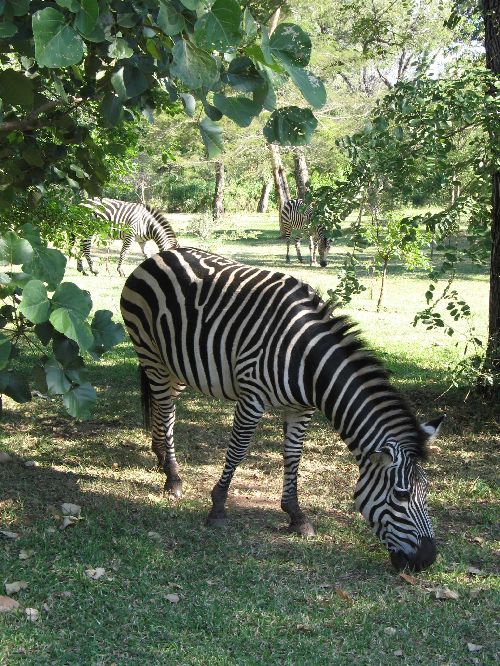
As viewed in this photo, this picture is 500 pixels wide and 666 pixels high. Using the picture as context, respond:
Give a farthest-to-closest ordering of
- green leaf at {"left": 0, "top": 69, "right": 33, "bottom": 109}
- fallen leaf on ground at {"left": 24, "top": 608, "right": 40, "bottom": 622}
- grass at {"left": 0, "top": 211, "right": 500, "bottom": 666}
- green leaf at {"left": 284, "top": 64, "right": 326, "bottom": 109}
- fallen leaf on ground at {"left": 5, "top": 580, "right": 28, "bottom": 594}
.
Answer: fallen leaf on ground at {"left": 5, "top": 580, "right": 28, "bottom": 594}, fallen leaf on ground at {"left": 24, "top": 608, "right": 40, "bottom": 622}, grass at {"left": 0, "top": 211, "right": 500, "bottom": 666}, green leaf at {"left": 0, "top": 69, "right": 33, "bottom": 109}, green leaf at {"left": 284, "top": 64, "right": 326, "bottom": 109}

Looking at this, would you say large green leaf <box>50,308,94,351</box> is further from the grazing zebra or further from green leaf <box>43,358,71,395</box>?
the grazing zebra

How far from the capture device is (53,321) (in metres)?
3.04

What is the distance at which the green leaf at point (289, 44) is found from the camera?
2875mm

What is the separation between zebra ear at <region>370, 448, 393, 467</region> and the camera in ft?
16.5

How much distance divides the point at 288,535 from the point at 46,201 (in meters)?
3.92

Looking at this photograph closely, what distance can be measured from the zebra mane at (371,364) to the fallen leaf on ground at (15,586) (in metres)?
2.61

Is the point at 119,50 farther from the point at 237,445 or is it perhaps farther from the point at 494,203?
the point at 494,203

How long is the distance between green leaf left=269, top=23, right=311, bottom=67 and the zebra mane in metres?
2.85

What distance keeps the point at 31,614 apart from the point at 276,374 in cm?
232

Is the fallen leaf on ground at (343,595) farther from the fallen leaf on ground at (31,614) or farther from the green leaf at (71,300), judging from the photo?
the green leaf at (71,300)

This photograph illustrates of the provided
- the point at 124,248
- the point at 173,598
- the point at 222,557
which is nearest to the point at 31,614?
the point at 173,598

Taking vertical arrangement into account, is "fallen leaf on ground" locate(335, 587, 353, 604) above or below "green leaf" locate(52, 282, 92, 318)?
below

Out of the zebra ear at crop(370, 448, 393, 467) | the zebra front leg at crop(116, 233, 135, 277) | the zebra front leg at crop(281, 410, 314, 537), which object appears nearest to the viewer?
the zebra ear at crop(370, 448, 393, 467)

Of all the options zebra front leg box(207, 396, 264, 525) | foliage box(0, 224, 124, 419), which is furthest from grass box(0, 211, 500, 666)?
foliage box(0, 224, 124, 419)
